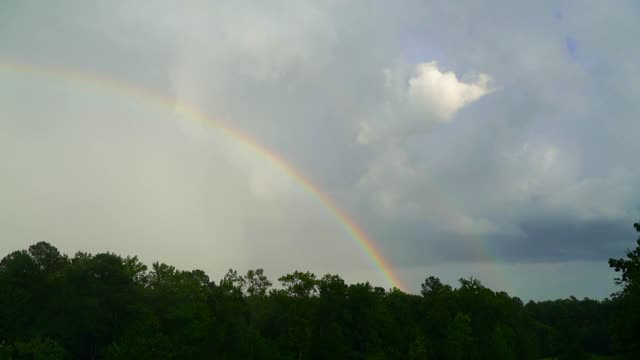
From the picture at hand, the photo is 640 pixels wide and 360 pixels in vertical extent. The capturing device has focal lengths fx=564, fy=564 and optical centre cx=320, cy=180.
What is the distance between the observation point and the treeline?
71.5 m

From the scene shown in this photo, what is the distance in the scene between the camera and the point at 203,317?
8125 centimetres

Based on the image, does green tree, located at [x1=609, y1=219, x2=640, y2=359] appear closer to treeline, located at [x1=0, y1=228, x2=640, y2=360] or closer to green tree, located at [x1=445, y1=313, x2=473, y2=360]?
treeline, located at [x1=0, y1=228, x2=640, y2=360]

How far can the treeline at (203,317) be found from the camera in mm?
71500

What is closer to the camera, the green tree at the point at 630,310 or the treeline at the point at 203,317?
the green tree at the point at 630,310

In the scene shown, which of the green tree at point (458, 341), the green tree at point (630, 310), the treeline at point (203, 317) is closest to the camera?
the green tree at point (630, 310)

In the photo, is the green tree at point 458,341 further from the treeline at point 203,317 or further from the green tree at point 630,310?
the green tree at point 630,310

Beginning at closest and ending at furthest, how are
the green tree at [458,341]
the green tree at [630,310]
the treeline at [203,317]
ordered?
the green tree at [630,310]
the treeline at [203,317]
the green tree at [458,341]

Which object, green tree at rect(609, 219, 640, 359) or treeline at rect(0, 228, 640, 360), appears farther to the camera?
treeline at rect(0, 228, 640, 360)

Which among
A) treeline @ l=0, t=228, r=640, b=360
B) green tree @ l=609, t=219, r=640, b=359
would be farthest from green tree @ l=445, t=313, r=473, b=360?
green tree @ l=609, t=219, r=640, b=359

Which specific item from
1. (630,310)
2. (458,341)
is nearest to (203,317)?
(458,341)

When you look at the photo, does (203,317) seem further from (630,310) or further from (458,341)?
(630,310)

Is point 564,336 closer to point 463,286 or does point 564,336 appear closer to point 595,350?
point 463,286

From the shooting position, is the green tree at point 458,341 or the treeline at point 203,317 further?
the green tree at point 458,341

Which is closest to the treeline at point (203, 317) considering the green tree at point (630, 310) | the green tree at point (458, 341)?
the green tree at point (458, 341)
